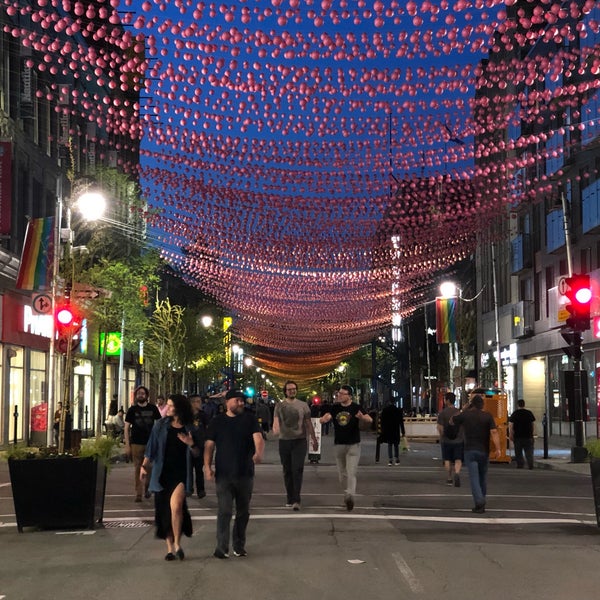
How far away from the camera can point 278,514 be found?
16484 millimetres

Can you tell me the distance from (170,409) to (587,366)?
34.4 meters

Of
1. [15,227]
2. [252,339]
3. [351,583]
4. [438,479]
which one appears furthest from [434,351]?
[351,583]

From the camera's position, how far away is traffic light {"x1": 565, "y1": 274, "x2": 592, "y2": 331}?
2770cm

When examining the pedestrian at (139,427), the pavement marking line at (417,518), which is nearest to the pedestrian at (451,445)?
the pavement marking line at (417,518)

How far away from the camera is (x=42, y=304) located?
32219 millimetres

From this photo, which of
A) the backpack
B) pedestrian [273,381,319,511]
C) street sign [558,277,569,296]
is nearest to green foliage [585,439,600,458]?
pedestrian [273,381,319,511]

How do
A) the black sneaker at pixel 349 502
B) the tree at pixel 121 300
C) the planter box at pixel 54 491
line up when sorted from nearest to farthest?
the planter box at pixel 54 491 → the black sneaker at pixel 349 502 → the tree at pixel 121 300

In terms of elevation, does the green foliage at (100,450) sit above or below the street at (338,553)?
above

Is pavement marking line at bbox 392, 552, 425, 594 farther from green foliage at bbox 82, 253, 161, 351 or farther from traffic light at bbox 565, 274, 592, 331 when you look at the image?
green foliage at bbox 82, 253, 161, 351

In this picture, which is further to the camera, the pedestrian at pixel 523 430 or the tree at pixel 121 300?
the tree at pixel 121 300

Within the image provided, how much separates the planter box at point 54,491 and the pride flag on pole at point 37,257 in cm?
2131

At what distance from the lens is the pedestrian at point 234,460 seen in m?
12.0

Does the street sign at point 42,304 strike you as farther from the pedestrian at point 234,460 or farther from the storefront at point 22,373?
the pedestrian at point 234,460

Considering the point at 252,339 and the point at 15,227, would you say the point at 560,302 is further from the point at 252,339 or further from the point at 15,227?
the point at 252,339
